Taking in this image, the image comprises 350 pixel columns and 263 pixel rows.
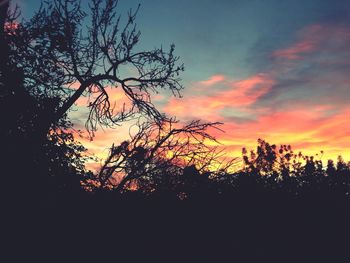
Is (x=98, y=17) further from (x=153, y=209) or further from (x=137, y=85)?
(x=153, y=209)

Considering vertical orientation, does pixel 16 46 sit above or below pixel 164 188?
above

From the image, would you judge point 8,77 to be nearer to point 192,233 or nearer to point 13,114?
point 13,114

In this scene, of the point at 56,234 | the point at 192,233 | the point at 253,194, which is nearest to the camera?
the point at 56,234

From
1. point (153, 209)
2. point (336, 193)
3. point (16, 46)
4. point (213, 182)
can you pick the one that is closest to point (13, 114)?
point (16, 46)

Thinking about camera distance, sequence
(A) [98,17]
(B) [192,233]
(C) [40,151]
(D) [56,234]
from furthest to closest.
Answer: (A) [98,17]
(C) [40,151]
(B) [192,233]
(D) [56,234]

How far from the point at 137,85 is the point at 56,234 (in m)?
7.56

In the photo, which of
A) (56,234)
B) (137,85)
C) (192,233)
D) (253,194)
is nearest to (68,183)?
(56,234)

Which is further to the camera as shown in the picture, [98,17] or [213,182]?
[98,17]

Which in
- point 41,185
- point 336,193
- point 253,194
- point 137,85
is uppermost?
point 137,85

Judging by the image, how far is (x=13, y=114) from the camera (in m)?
9.07

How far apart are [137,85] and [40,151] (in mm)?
5048

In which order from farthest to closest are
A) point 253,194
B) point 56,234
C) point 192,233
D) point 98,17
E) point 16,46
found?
1. point 98,17
2. point 16,46
3. point 253,194
4. point 192,233
5. point 56,234

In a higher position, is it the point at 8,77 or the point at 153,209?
the point at 8,77

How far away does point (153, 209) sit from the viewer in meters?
7.23
